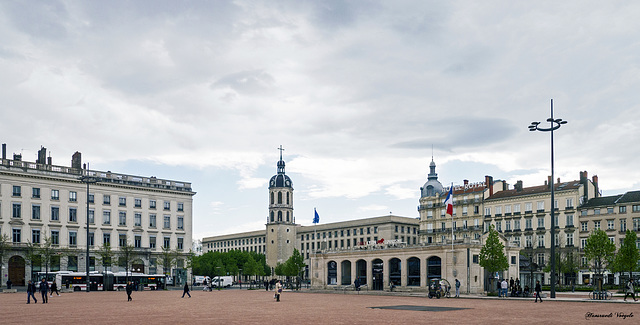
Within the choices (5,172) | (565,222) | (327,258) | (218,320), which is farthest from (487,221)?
(218,320)

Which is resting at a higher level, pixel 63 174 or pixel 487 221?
pixel 63 174

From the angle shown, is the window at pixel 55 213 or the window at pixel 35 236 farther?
the window at pixel 55 213

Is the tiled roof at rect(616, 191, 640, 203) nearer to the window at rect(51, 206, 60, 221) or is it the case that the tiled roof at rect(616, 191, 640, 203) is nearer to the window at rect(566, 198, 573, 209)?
the window at rect(566, 198, 573, 209)

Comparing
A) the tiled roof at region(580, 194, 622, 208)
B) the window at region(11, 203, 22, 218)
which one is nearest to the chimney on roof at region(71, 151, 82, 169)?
the window at region(11, 203, 22, 218)

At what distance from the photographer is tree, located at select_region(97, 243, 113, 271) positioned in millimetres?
89938

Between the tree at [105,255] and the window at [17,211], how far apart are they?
12175mm

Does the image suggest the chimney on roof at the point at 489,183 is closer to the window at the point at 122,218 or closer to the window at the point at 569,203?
the window at the point at 569,203

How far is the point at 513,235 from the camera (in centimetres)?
10325

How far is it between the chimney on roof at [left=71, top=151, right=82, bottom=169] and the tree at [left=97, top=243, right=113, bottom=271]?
1372cm

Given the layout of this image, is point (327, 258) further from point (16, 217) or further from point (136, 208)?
point (16, 217)

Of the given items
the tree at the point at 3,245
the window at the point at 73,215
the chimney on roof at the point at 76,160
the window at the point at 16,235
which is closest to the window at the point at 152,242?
the window at the point at 73,215

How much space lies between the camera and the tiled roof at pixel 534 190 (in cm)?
9854

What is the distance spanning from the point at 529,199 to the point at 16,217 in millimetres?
77084

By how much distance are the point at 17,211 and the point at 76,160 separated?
46.0 ft
